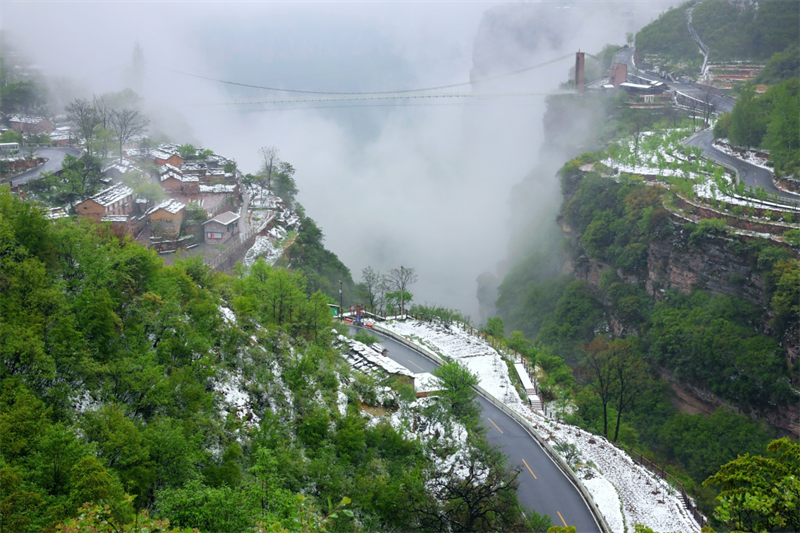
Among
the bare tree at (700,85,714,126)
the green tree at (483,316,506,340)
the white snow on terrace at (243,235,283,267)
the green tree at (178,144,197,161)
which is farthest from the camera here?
the bare tree at (700,85,714,126)

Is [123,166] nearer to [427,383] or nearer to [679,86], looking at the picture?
[427,383]

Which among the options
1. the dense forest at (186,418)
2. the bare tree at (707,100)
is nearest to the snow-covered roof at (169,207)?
the dense forest at (186,418)

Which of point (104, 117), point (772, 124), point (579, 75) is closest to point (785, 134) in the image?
point (772, 124)

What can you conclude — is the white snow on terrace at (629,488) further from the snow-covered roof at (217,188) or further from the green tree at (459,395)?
the snow-covered roof at (217,188)

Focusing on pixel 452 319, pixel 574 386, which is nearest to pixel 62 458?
pixel 574 386

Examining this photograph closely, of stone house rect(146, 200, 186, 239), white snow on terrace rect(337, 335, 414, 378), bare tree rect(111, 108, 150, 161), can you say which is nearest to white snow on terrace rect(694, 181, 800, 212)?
white snow on terrace rect(337, 335, 414, 378)

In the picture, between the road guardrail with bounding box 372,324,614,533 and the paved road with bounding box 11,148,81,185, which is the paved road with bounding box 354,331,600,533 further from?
the paved road with bounding box 11,148,81,185

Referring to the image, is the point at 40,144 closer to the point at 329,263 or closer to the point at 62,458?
the point at 329,263
